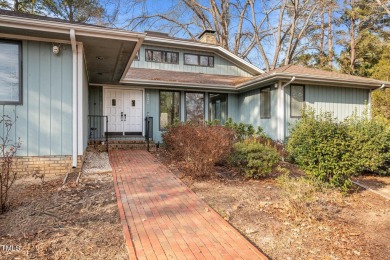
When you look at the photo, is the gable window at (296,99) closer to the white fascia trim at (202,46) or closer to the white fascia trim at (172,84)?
the white fascia trim at (172,84)

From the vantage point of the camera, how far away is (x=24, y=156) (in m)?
5.48

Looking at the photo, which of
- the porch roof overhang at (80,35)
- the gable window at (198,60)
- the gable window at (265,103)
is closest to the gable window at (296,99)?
the gable window at (265,103)

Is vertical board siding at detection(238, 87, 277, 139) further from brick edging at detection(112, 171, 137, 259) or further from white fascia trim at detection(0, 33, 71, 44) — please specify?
white fascia trim at detection(0, 33, 71, 44)

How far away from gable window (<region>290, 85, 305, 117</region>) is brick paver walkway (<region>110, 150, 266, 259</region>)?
20.3 feet

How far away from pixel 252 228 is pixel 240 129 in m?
6.21

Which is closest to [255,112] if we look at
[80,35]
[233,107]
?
[233,107]

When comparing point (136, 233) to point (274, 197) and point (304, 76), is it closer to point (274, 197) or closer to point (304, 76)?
point (274, 197)

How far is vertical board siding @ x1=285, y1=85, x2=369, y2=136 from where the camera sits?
9797 mm

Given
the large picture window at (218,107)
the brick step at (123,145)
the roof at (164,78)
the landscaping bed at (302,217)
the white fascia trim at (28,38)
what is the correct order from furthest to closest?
the large picture window at (218,107) → the roof at (164,78) → the brick step at (123,145) → the white fascia trim at (28,38) → the landscaping bed at (302,217)

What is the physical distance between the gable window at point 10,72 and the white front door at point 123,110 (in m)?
5.14

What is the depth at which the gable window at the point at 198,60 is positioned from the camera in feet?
43.5

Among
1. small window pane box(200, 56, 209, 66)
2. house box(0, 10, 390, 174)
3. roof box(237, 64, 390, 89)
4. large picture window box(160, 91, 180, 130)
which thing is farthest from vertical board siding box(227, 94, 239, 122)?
small window pane box(200, 56, 209, 66)

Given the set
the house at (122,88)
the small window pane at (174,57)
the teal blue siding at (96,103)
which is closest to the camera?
the house at (122,88)

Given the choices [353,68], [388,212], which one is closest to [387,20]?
[353,68]
